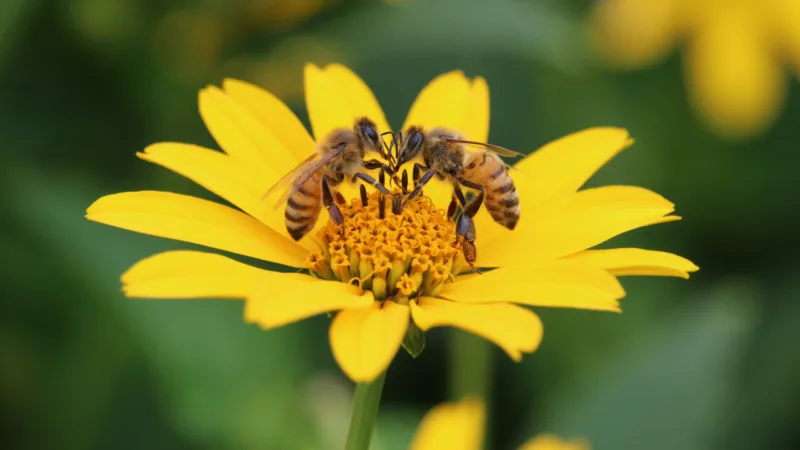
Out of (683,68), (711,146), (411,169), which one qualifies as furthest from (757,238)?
(411,169)

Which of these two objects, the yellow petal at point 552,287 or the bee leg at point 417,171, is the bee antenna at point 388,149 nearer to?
the bee leg at point 417,171

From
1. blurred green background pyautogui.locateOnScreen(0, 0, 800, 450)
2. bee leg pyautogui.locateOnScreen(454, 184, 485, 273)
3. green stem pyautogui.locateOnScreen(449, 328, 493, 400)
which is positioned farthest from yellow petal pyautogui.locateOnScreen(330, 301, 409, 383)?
green stem pyautogui.locateOnScreen(449, 328, 493, 400)

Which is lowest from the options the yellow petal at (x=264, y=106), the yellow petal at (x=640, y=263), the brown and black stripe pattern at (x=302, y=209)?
the yellow petal at (x=640, y=263)

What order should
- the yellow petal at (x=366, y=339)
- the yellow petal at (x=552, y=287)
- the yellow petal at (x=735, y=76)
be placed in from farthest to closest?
the yellow petal at (x=735, y=76)
the yellow petal at (x=552, y=287)
the yellow petal at (x=366, y=339)

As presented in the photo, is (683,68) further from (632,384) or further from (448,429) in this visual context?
(448,429)

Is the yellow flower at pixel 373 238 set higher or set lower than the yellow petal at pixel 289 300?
higher

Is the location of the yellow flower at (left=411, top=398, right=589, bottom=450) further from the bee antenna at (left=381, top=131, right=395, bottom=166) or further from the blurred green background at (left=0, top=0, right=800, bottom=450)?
the blurred green background at (left=0, top=0, right=800, bottom=450)

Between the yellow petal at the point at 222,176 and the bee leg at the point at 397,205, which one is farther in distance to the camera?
the bee leg at the point at 397,205

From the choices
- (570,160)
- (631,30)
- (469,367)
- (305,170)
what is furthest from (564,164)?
(631,30)

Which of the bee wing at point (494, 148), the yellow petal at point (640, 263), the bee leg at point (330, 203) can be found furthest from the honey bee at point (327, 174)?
the yellow petal at point (640, 263)
